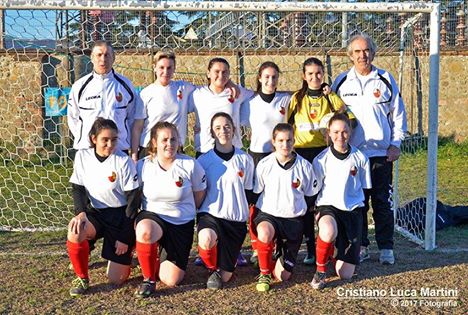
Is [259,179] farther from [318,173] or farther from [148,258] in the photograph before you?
[148,258]

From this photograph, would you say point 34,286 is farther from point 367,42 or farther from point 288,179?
point 367,42

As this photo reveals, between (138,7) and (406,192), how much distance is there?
4.24 meters

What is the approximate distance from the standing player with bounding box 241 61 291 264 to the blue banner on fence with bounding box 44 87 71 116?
5.49 meters

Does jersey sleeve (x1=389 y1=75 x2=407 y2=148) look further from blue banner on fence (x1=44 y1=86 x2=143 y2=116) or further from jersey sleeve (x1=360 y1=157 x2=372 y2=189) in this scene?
blue banner on fence (x1=44 y1=86 x2=143 y2=116)

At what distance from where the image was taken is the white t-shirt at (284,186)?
4.21 metres

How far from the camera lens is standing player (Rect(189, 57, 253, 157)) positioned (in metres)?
4.54

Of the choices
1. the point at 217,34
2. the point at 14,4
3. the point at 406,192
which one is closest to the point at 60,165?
the point at 217,34

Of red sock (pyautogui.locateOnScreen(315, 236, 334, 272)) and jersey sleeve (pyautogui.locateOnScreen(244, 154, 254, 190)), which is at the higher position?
jersey sleeve (pyautogui.locateOnScreen(244, 154, 254, 190))

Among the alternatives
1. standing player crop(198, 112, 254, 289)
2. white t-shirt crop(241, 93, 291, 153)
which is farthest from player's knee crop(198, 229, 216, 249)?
white t-shirt crop(241, 93, 291, 153)

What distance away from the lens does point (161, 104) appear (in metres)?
4.62

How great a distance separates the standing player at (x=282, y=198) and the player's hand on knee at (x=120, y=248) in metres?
0.88

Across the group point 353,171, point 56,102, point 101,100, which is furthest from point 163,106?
point 56,102

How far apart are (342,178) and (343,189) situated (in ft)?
0.25

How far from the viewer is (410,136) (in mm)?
7285
